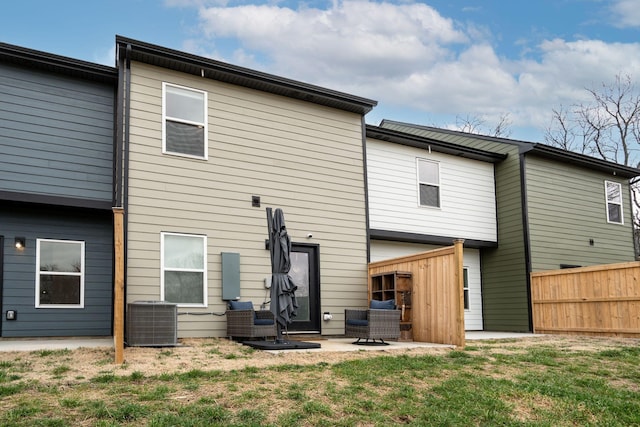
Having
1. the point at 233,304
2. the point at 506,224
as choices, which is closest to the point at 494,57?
the point at 506,224

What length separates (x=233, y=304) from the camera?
1003cm

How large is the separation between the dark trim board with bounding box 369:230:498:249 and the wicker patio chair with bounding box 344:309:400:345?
3203 mm

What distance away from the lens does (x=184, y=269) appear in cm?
1003

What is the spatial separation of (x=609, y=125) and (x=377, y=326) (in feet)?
69.8

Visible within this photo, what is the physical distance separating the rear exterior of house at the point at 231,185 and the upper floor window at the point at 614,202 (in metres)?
8.27

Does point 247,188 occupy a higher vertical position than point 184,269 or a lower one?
higher

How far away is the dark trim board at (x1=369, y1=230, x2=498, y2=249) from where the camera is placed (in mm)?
13062

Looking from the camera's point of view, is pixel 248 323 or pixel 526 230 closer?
pixel 248 323

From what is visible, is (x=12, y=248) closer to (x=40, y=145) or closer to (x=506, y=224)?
(x=40, y=145)

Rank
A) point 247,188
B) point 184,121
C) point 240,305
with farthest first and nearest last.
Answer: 1. point 247,188
2. point 184,121
3. point 240,305

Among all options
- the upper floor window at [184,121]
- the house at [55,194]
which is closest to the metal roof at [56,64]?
the house at [55,194]

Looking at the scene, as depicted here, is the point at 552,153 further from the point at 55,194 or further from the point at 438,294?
the point at 55,194

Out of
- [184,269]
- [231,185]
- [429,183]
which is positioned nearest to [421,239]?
[429,183]

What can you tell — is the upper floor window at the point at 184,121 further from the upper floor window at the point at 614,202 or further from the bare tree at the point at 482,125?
the bare tree at the point at 482,125
